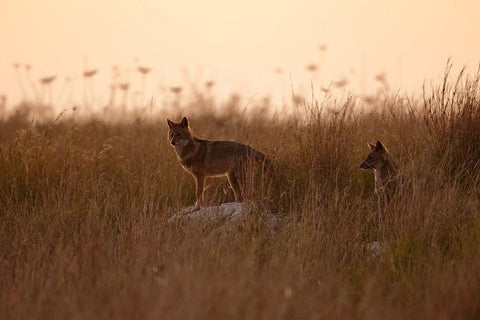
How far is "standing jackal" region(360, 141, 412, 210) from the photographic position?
9.62 metres

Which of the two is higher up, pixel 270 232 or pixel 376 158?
pixel 376 158

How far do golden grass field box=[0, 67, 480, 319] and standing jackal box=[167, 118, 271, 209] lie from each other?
25 centimetres

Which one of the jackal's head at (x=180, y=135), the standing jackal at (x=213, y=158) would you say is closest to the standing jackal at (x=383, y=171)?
the standing jackal at (x=213, y=158)

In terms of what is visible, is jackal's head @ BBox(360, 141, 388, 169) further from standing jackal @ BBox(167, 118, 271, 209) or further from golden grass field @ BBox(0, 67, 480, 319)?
standing jackal @ BBox(167, 118, 271, 209)

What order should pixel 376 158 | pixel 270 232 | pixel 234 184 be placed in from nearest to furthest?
pixel 270 232, pixel 376 158, pixel 234 184

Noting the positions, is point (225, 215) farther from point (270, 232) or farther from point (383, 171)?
point (383, 171)

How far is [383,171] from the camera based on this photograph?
1023 centimetres

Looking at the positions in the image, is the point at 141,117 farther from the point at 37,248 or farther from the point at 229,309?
the point at 229,309

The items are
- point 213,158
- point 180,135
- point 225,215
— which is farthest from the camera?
point 180,135

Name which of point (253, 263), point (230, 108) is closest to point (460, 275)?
point (253, 263)

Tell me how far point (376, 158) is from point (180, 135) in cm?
275

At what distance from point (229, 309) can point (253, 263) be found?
1.42 m

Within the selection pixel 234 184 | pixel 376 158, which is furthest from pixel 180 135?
pixel 376 158

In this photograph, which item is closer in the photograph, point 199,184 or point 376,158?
point 376,158
